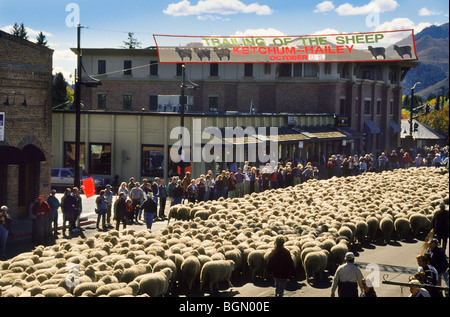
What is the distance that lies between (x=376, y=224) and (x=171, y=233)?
26.0 ft

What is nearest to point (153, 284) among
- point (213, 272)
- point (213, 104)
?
point (213, 272)

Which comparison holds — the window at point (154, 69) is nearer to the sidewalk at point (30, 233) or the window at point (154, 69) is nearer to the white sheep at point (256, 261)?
the sidewalk at point (30, 233)

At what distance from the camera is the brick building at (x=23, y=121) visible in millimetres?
29219

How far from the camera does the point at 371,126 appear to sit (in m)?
72.9

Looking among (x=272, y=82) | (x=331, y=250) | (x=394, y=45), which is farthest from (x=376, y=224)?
(x=394, y=45)

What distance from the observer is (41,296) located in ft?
46.0

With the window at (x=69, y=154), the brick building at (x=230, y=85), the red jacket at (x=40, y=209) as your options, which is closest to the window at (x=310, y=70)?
the brick building at (x=230, y=85)

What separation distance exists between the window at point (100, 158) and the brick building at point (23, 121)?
13.7m

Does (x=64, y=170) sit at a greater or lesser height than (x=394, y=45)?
lesser

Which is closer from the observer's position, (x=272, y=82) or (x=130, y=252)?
(x=130, y=252)

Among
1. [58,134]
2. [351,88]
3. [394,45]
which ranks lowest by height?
[58,134]

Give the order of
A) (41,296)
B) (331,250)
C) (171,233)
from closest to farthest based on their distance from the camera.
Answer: (41,296), (331,250), (171,233)
